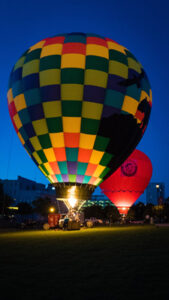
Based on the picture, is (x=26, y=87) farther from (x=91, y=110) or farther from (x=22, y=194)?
(x=22, y=194)

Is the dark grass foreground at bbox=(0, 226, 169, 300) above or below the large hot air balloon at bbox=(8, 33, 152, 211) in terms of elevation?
below

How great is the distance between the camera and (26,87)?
62.3 feet

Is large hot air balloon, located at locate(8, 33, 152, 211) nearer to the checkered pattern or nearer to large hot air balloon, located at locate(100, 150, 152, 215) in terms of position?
A: the checkered pattern

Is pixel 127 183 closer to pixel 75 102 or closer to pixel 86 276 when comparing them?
pixel 75 102

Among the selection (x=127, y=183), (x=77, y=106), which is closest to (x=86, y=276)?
(x=77, y=106)

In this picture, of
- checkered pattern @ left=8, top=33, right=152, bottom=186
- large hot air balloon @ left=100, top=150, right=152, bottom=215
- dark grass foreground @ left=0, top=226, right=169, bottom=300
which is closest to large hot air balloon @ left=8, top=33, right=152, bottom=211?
checkered pattern @ left=8, top=33, right=152, bottom=186

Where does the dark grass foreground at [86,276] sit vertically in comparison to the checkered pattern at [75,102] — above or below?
below

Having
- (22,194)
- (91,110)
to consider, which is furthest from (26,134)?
(22,194)

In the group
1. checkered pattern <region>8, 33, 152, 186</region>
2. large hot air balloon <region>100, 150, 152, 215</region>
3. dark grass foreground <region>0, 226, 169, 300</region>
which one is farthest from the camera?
large hot air balloon <region>100, 150, 152, 215</region>

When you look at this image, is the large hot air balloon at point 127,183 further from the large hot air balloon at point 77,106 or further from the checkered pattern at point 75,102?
the checkered pattern at point 75,102

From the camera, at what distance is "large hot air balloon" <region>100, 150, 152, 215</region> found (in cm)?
3653

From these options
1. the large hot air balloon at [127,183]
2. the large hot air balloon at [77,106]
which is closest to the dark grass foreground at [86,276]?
the large hot air balloon at [77,106]

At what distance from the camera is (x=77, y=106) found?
18031 millimetres

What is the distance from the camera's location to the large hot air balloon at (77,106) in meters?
18.1
